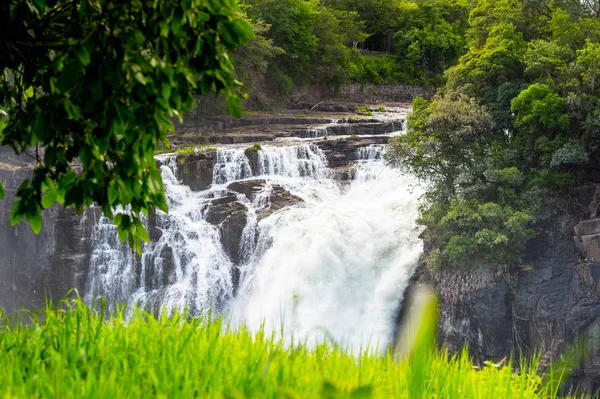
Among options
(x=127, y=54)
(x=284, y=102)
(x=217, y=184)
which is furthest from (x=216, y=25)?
(x=284, y=102)

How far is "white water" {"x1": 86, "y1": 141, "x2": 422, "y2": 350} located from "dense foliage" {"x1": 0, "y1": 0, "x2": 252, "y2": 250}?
14.4 meters

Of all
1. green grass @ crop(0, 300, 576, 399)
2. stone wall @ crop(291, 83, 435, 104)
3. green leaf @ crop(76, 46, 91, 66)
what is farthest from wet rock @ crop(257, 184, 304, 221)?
stone wall @ crop(291, 83, 435, 104)

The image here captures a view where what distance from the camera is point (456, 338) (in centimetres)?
1800

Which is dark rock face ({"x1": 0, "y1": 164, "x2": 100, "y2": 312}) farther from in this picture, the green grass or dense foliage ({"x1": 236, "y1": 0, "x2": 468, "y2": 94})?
the green grass

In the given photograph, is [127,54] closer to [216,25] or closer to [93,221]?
[216,25]

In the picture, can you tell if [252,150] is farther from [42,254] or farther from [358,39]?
[358,39]

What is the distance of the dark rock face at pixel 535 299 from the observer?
678 inches

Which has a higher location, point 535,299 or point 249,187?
point 249,187

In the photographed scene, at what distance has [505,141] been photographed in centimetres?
1947

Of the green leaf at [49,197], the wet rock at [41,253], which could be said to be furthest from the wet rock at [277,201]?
the green leaf at [49,197]

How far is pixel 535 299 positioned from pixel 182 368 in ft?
52.8

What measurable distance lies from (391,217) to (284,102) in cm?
1888

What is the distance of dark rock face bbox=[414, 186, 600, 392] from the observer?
17.2 metres

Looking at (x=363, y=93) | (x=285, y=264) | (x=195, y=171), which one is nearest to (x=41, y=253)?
(x=195, y=171)
